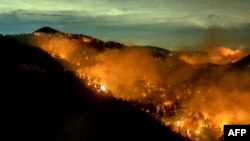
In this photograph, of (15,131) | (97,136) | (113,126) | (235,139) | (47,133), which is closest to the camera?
(235,139)

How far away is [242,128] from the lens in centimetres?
4741

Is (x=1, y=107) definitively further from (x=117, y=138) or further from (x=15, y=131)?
(x=117, y=138)

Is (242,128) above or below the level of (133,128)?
above

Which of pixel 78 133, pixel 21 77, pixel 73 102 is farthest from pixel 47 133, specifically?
pixel 21 77

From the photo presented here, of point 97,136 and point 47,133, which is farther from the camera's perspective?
point 97,136

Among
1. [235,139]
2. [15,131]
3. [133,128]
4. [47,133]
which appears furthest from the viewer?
[133,128]

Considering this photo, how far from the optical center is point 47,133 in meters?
143

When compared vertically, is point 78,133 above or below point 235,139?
below

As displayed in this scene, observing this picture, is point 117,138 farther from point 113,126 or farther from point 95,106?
point 95,106

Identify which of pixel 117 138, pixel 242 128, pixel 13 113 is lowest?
pixel 117 138

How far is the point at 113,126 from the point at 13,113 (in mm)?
38738

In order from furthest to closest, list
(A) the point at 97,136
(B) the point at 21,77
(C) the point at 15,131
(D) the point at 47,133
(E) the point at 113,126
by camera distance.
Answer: (B) the point at 21,77 < (E) the point at 113,126 < (A) the point at 97,136 < (D) the point at 47,133 < (C) the point at 15,131

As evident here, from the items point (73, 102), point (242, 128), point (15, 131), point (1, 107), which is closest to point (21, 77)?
point (73, 102)

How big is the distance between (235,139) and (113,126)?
127 metres
